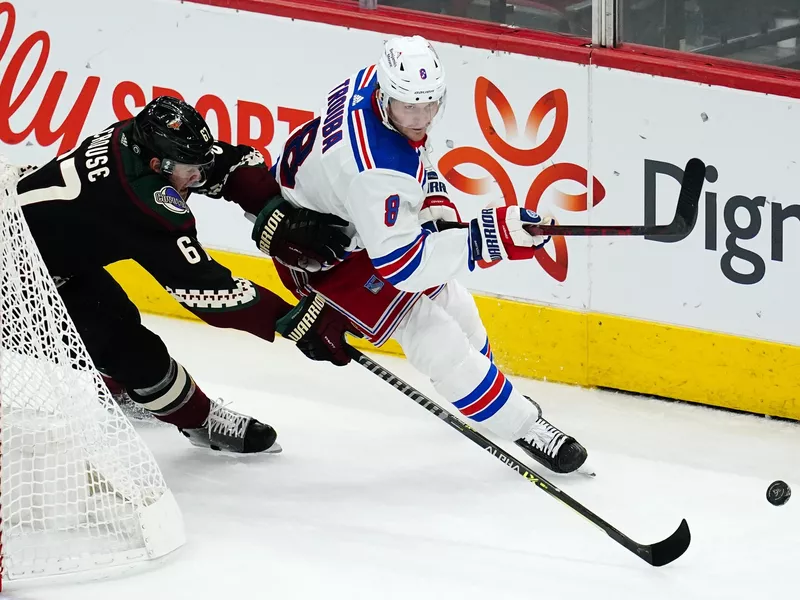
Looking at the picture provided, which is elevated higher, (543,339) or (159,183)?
(159,183)

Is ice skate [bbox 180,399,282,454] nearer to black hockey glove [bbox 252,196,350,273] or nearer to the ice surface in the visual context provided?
the ice surface

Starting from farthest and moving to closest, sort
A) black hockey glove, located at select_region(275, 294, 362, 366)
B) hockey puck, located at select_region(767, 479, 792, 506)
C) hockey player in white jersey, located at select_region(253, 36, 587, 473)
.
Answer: hockey puck, located at select_region(767, 479, 792, 506) → black hockey glove, located at select_region(275, 294, 362, 366) → hockey player in white jersey, located at select_region(253, 36, 587, 473)

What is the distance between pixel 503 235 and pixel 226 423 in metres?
1.05

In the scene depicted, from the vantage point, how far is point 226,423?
384 cm

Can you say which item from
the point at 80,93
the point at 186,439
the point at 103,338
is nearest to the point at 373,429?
the point at 186,439

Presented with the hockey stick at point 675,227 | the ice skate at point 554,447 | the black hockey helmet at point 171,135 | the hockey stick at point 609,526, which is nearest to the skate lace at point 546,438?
the ice skate at point 554,447

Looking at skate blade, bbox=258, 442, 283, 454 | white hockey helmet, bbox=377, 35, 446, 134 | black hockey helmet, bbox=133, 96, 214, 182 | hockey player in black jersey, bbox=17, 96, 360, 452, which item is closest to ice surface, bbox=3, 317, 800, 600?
skate blade, bbox=258, 442, 283, 454

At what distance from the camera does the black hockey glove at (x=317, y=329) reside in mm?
3393

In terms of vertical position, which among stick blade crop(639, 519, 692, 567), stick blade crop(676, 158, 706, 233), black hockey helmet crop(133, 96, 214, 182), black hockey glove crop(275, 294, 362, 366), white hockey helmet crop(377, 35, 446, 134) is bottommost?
stick blade crop(639, 519, 692, 567)

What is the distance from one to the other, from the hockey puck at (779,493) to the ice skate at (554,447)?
497mm

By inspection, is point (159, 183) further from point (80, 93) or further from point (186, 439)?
point (80, 93)

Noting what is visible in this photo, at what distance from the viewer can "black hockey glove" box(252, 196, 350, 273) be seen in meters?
3.45

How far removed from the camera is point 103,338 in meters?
3.54

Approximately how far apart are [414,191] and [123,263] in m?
1.90
